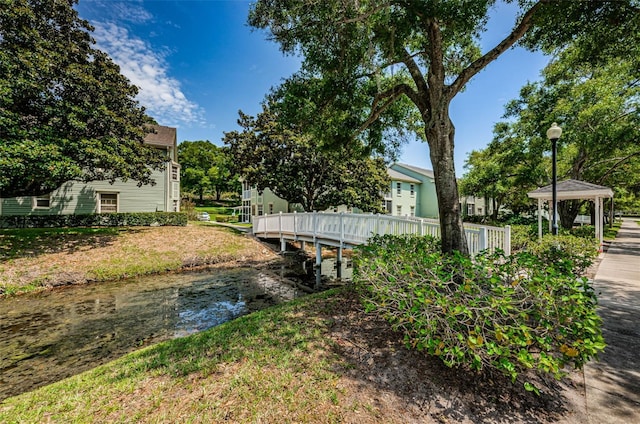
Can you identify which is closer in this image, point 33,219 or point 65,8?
point 65,8

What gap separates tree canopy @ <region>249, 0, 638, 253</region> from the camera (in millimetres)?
4625

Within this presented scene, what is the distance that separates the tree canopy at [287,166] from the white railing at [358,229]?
2758 millimetres

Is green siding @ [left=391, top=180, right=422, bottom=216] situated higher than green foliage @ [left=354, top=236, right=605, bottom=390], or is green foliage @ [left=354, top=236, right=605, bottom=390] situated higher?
green siding @ [left=391, top=180, right=422, bottom=216]

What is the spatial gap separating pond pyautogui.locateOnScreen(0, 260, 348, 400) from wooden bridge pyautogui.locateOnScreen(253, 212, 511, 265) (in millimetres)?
2047

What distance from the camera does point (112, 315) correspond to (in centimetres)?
707

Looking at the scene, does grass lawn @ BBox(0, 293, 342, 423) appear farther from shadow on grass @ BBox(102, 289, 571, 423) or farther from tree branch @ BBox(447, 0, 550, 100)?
tree branch @ BBox(447, 0, 550, 100)

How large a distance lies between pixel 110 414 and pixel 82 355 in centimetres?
351

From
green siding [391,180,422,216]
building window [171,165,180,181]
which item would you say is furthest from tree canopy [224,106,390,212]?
green siding [391,180,422,216]

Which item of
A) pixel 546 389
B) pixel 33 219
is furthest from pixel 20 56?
pixel 546 389

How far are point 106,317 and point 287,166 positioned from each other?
12.5m

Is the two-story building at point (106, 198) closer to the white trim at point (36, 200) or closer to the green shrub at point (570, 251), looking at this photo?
the white trim at point (36, 200)

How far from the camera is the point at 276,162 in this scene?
17.5 m

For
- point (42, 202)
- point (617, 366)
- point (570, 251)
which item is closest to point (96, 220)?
point (42, 202)

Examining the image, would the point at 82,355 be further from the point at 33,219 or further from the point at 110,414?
the point at 33,219
